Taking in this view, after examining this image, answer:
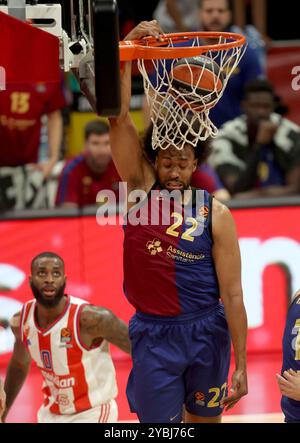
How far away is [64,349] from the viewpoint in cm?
670

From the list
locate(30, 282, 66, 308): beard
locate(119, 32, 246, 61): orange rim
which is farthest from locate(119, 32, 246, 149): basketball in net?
locate(30, 282, 66, 308): beard

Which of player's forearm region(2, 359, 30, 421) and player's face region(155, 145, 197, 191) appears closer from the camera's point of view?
player's face region(155, 145, 197, 191)

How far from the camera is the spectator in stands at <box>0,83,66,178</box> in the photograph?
9688 millimetres

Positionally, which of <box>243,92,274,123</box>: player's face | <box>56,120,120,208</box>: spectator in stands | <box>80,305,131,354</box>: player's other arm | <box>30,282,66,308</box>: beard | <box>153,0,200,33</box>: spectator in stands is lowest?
<box>80,305,131,354</box>: player's other arm

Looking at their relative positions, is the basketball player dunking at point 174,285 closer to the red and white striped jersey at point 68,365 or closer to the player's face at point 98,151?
the red and white striped jersey at point 68,365

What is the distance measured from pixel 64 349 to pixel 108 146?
2.76 m

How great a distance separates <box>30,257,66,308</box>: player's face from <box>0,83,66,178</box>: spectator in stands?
9.79ft

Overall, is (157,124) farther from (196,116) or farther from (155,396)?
(155,396)

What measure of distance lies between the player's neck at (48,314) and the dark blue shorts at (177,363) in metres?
0.81

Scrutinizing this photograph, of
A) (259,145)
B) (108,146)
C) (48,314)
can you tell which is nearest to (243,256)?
(259,145)

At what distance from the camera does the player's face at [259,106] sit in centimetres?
939

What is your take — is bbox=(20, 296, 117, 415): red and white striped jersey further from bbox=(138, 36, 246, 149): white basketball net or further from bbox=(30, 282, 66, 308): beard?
bbox=(138, 36, 246, 149): white basketball net
